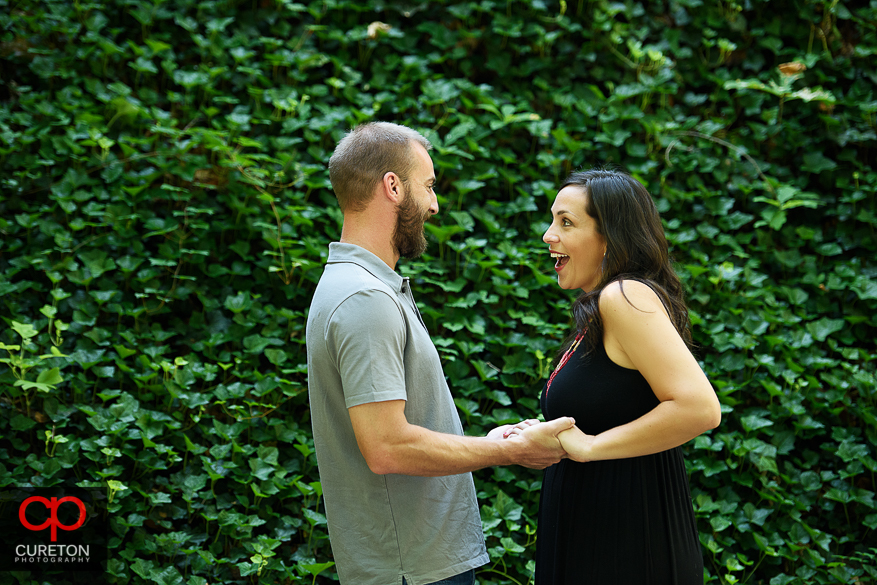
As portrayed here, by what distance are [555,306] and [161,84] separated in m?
3.07

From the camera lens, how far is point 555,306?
3.35 metres

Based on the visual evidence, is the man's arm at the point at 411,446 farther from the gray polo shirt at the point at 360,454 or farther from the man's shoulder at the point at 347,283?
the man's shoulder at the point at 347,283

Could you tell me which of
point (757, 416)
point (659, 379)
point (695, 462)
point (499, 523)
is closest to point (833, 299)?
point (757, 416)

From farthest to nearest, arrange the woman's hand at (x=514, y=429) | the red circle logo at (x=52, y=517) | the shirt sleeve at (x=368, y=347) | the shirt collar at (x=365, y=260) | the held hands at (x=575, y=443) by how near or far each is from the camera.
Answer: the red circle logo at (x=52, y=517) → the woman's hand at (x=514, y=429) → the shirt collar at (x=365, y=260) → the held hands at (x=575, y=443) → the shirt sleeve at (x=368, y=347)

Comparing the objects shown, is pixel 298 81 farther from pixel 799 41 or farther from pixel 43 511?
pixel 799 41

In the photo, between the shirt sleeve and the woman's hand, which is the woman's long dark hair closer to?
the woman's hand

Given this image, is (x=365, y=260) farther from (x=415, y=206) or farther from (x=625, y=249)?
(x=625, y=249)

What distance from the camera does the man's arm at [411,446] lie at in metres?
1.50

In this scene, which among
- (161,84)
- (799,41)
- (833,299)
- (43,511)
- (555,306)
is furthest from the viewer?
(799,41)

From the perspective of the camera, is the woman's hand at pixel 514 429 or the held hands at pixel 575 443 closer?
the held hands at pixel 575 443

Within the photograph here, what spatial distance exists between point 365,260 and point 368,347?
32 cm

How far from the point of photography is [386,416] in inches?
59.1

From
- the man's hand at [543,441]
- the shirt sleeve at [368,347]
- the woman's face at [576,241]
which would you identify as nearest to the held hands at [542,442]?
the man's hand at [543,441]

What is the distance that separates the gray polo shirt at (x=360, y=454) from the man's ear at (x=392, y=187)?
188 millimetres
